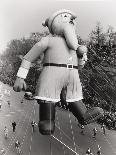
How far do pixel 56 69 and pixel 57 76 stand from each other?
0.02 meters

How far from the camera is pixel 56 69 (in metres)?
0.86

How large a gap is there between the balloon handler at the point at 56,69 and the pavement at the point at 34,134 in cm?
10

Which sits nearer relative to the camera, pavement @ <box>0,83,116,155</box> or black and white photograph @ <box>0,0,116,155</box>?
black and white photograph @ <box>0,0,116,155</box>

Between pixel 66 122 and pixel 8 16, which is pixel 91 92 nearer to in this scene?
pixel 66 122

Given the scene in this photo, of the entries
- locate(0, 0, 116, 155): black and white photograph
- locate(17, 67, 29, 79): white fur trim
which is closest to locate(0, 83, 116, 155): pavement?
locate(0, 0, 116, 155): black and white photograph

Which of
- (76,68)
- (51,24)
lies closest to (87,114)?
(76,68)

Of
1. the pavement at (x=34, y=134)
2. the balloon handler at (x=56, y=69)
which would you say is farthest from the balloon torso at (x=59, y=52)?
Result: the pavement at (x=34, y=134)

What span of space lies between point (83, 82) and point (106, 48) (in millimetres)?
224

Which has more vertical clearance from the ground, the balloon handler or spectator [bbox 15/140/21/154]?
the balloon handler

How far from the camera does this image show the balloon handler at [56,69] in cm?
86

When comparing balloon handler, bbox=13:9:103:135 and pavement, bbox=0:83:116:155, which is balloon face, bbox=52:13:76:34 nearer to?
balloon handler, bbox=13:9:103:135

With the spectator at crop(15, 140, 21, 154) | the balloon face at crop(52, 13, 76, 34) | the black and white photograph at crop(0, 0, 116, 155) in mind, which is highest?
the balloon face at crop(52, 13, 76, 34)

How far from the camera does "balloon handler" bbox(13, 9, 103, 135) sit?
86cm

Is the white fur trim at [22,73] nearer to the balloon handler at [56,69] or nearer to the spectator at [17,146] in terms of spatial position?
the balloon handler at [56,69]
